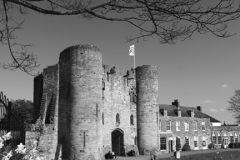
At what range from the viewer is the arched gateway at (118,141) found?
1135 inches

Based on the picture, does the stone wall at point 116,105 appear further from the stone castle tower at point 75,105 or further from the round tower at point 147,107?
the round tower at point 147,107

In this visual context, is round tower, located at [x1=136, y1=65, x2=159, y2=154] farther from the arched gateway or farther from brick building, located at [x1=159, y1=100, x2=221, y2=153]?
brick building, located at [x1=159, y1=100, x2=221, y2=153]

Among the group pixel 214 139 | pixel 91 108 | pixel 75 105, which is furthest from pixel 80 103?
pixel 214 139

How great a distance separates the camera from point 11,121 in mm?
8422

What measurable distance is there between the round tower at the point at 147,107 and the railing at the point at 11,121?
23.2m

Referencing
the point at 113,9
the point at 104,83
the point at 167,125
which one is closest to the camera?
Answer: the point at 113,9

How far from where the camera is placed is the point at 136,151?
29.8 meters

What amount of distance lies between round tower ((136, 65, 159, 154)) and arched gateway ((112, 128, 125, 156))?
8.69ft

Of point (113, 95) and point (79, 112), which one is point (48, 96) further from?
point (113, 95)

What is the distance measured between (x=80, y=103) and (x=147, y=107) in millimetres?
10714

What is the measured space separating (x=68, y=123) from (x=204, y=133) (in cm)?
2816

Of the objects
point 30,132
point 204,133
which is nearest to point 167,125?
point 204,133

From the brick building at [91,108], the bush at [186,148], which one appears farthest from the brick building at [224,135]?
the brick building at [91,108]

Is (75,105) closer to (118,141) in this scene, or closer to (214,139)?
(118,141)
